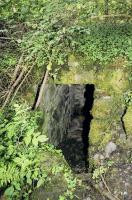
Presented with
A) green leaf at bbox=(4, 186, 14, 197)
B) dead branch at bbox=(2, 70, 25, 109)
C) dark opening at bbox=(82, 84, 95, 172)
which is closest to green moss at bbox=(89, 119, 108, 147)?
dark opening at bbox=(82, 84, 95, 172)

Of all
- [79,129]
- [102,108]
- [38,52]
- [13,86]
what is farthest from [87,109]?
[13,86]

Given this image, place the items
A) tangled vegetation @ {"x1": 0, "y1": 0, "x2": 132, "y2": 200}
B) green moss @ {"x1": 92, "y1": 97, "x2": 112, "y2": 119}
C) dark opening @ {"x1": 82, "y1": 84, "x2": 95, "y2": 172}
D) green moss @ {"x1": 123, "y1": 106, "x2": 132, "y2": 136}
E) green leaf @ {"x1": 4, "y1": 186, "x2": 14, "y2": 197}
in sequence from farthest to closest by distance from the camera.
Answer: dark opening @ {"x1": 82, "y1": 84, "x2": 95, "y2": 172}
green moss @ {"x1": 92, "y1": 97, "x2": 112, "y2": 119}
green moss @ {"x1": 123, "y1": 106, "x2": 132, "y2": 136}
tangled vegetation @ {"x1": 0, "y1": 0, "x2": 132, "y2": 200}
green leaf @ {"x1": 4, "y1": 186, "x2": 14, "y2": 197}

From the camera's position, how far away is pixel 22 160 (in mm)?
3570

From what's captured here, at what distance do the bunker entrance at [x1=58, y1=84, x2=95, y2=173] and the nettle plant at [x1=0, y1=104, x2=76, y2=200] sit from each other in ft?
4.87

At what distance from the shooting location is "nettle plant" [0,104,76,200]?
3.53 metres

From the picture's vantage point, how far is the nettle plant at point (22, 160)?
353 cm

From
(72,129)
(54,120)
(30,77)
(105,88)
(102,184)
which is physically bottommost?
(72,129)

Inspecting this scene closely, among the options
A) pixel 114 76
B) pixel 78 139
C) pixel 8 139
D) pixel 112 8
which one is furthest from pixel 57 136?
pixel 112 8

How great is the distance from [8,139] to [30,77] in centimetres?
120

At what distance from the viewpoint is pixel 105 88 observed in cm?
502

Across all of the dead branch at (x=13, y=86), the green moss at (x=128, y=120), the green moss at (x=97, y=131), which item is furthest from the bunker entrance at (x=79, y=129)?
Answer: the dead branch at (x=13, y=86)

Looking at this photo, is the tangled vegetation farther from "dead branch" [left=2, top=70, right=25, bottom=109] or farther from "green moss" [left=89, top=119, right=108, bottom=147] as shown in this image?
"green moss" [left=89, top=119, right=108, bottom=147]

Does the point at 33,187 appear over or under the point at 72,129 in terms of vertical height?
over

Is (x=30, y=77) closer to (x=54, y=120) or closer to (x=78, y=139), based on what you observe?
(x=54, y=120)
